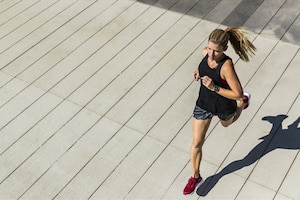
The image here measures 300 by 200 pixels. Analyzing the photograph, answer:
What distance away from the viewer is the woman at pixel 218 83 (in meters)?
3.96

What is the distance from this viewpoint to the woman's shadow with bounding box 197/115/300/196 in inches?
195

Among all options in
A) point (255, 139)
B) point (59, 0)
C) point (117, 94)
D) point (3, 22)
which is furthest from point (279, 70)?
point (3, 22)

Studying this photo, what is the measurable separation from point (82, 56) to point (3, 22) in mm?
2280

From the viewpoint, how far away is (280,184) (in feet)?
15.9

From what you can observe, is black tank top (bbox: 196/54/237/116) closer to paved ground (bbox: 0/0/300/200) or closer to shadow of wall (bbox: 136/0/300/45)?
paved ground (bbox: 0/0/300/200)

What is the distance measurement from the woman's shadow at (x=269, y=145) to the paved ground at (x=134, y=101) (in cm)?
2

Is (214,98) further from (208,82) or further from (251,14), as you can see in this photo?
(251,14)

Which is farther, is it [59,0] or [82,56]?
[59,0]

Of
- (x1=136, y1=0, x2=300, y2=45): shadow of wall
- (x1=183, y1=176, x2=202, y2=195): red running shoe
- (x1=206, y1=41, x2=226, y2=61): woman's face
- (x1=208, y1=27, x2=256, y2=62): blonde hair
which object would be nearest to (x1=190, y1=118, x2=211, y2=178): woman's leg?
(x1=183, y1=176, x2=202, y2=195): red running shoe

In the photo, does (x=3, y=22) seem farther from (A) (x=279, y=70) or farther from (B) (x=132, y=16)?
(A) (x=279, y=70)

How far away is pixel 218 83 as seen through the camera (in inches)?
164

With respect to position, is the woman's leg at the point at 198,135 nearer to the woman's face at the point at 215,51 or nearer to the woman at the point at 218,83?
the woman at the point at 218,83

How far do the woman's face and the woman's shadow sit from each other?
5.78ft

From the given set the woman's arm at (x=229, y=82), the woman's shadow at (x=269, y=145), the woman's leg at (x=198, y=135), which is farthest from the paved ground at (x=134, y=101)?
the woman's arm at (x=229, y=82)
